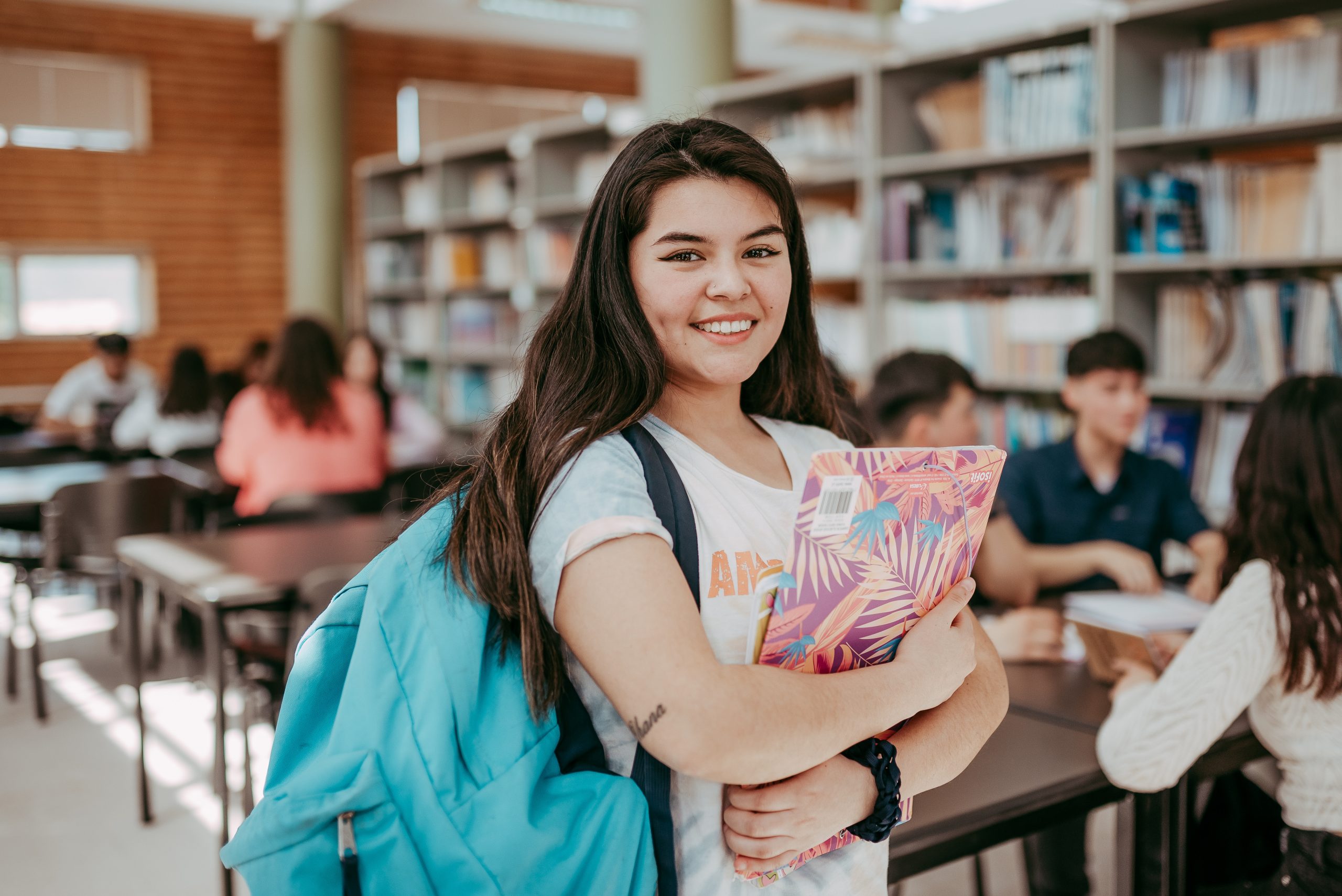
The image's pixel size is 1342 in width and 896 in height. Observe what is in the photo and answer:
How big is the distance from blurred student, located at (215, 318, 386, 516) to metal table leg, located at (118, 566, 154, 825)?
562 millimetres

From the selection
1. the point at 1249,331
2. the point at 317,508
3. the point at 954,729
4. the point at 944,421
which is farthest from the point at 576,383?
the point at 1249,331

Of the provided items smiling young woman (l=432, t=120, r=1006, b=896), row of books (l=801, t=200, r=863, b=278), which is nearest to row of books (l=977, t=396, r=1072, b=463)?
row of books (l=801, t=200, r=863, b=278)

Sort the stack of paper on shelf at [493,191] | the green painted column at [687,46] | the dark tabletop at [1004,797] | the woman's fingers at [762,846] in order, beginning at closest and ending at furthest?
the woman's fingers at [762,846]
the dark tabletop at [1004,797]
the green painted column at [687,46]
the stack of paper on shelf at [493,191]

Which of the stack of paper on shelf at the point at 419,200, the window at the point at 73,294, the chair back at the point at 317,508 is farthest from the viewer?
the window at the point at 73,294

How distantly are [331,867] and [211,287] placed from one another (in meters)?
9.21

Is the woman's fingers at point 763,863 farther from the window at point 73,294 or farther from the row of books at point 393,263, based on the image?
the window at point 73,294

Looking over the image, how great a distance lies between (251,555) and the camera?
3.08 metres

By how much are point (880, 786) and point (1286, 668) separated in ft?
2.93

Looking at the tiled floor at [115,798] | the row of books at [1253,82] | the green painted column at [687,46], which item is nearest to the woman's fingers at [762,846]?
the tiled floor at [115,798]

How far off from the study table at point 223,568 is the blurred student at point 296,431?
0.37 meters

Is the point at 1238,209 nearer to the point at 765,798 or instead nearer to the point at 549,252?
the point at 765,798

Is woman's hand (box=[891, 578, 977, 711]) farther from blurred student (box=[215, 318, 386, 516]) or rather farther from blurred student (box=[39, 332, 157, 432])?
blurred student (box=[39, 332, 157, 432])

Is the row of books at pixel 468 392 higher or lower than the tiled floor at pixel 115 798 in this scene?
higher

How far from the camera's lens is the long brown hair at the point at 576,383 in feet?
3.22
